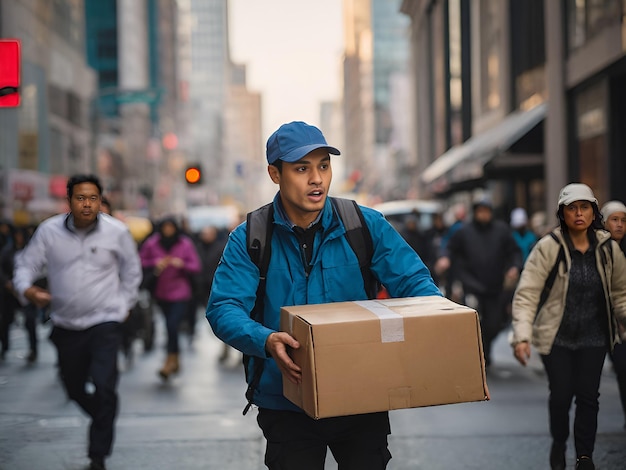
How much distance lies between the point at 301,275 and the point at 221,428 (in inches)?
183

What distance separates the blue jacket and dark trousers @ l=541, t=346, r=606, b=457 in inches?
98.1

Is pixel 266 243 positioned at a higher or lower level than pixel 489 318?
higher

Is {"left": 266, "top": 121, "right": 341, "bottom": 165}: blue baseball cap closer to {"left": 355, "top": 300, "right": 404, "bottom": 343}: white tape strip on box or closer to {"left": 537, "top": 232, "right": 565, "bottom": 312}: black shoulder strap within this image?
{"left": 355, "top": 300, "right": 404, "bottom": 343}: white tape strip on box

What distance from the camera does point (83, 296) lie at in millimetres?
6859

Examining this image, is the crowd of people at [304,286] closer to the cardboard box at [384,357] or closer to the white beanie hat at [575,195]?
the white beanie hat at [575,195]

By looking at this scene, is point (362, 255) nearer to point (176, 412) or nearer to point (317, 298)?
point (317, 298)

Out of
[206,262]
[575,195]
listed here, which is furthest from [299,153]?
[206,262]

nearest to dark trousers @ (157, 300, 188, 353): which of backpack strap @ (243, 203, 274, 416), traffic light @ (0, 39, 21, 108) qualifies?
traffic light @ (0, 39, 21, 108)

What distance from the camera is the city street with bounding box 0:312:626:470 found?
274 inches

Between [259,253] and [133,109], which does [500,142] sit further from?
[133,109]

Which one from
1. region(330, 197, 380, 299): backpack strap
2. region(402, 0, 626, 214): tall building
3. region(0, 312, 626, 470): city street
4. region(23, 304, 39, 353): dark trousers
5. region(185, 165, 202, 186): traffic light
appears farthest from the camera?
region(185, 165, 202, 186): traffic light

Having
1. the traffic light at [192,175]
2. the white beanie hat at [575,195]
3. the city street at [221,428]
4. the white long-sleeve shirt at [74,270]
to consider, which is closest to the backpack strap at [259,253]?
the white beanie hat at [575,195]

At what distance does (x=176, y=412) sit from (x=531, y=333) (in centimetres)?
401

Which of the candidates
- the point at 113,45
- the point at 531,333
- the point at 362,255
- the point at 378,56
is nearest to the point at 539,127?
the point at 531,333
